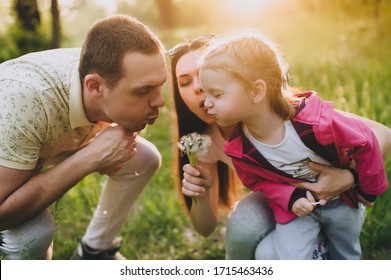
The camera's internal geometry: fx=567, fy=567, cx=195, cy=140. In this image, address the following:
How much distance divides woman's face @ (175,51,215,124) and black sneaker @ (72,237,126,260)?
900mm

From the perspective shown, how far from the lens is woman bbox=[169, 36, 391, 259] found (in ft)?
6.82

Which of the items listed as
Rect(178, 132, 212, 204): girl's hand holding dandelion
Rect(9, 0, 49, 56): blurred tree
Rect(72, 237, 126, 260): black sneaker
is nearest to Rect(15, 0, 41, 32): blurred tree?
Rect(9, 0, 49, 56): blurred tree

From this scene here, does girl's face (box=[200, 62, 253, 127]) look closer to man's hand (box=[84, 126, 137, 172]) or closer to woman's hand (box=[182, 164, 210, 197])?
woman's hand (box=[182, 164, 210, 197])

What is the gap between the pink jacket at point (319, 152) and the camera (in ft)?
6.28

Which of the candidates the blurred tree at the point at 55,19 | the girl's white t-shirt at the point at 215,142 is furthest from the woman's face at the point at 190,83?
the blurred tree at the point at 55,19

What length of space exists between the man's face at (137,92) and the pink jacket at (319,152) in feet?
1.07

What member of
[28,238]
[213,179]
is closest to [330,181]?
[213,179]

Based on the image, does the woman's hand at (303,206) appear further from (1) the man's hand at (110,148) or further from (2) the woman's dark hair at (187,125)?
(1) the man's hand at (110,148)

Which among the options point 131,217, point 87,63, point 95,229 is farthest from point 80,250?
Answer: point 87,63

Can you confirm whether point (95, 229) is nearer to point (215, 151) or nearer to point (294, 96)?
point (215, 151)

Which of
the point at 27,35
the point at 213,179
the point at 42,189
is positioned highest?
Answer: the point at 42,189

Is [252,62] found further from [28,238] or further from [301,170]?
[28,238]

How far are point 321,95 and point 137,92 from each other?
1659 millimetres

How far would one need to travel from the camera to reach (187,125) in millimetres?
Answer: 2363
